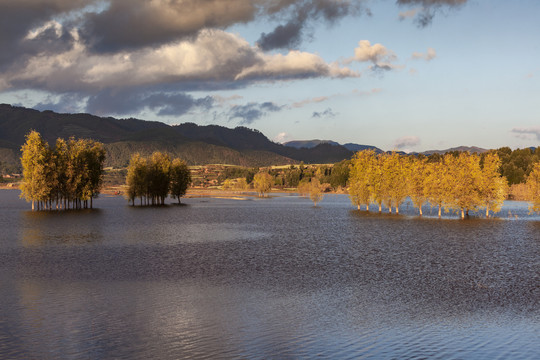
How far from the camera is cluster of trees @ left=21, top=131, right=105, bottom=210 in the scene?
132250 millimetres

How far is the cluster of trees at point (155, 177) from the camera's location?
171000mm

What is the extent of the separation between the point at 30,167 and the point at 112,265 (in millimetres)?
100750

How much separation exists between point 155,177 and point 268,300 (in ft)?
502

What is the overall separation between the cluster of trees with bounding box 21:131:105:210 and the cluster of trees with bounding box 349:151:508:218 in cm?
7957

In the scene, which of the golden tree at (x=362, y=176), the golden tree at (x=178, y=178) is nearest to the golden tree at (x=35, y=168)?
the golden tree at (x=178, y=178)

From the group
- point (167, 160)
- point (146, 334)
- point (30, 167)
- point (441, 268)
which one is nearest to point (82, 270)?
point (146, 334)

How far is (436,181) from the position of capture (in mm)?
109188

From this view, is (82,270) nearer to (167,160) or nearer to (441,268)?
(441,268)

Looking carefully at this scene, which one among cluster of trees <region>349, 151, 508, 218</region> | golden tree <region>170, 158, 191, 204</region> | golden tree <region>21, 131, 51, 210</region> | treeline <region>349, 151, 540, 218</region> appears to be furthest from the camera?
golden tree <region>170, 158, 191, 204</region>

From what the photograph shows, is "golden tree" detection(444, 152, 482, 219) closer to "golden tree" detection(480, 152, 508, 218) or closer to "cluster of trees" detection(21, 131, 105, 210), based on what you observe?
"golden tree" detection(480, 152, 508, 218)

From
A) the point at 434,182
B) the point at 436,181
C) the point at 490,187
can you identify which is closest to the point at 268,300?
the point at 436,181

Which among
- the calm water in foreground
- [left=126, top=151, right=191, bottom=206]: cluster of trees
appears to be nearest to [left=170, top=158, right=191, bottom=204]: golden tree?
[left=126, top=151, right=191, bottom=206]: cluster of trees

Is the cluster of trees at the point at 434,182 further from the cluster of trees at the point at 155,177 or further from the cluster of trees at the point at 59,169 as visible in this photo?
the cluster of trees at the point at 59,169

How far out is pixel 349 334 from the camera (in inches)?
946
